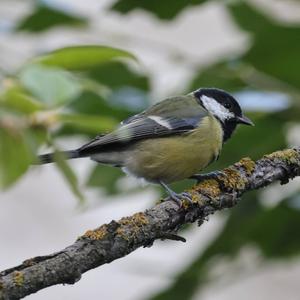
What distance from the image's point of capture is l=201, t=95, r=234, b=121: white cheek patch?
2123mm

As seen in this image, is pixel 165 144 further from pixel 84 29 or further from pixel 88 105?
pixel 84 29

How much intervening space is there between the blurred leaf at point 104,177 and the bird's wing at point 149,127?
24 cm

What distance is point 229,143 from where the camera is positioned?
2.24 meters

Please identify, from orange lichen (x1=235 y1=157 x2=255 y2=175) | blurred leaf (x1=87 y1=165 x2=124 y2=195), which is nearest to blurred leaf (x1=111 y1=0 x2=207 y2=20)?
blurred leaf (x1=87 y1=165 x2=124 y2=195)

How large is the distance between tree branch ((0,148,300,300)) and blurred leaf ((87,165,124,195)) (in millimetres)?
789

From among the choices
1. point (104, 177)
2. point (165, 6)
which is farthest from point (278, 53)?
point (104, 177)

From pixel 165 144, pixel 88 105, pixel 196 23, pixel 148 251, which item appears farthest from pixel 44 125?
pixel 196 23

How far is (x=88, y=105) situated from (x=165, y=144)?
0.34m

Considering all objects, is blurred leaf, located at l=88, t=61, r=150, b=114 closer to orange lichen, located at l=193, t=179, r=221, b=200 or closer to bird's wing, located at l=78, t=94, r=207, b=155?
bird's wing, located at l=78, t=94, r=207, b=155

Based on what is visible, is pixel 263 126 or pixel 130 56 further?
pixel 263 126

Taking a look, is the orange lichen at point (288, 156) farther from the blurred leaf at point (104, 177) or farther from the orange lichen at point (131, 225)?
the blurred leaf at point (104, 177)

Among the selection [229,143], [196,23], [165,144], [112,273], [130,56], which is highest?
[130,56]

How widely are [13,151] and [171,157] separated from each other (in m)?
0.48

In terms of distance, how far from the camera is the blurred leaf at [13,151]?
1467 mm
